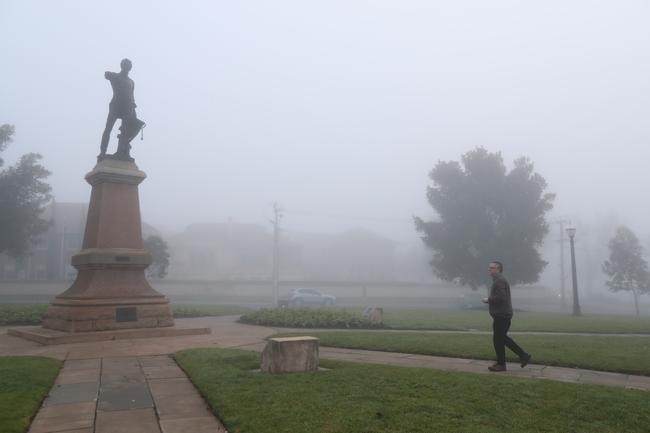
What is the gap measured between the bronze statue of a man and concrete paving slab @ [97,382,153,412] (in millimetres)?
8354

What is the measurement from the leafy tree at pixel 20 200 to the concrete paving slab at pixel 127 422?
33052 millimetres

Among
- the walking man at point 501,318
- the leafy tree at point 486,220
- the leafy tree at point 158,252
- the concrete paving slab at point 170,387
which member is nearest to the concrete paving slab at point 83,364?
the concrete paving slab at point 170,387

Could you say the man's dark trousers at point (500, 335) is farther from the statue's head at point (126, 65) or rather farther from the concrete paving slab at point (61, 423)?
the statue's head at point (126, 65)

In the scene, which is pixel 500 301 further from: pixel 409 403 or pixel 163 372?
pixel 163 372

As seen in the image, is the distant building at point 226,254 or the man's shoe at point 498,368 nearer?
the man's shoe at point 498,368

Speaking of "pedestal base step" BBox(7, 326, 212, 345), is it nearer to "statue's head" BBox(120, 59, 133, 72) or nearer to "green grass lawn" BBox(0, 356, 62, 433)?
"green grass lawn" BBox(0, 356, 62, 433)

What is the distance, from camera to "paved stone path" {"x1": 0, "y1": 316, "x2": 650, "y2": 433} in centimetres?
480

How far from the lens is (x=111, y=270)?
12.2m

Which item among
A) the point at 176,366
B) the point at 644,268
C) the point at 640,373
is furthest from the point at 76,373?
the point at 644,268

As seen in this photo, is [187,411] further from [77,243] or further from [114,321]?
[77,243]

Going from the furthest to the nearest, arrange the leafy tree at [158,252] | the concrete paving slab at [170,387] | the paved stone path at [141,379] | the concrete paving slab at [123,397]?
the leafy tree at [158,252]
the concrete paving slab at [170,387]
the concrete paving slab at [123,397]
the paved stone path at [141,379]

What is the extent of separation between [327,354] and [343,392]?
3.37 metres

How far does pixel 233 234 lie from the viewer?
238 ft

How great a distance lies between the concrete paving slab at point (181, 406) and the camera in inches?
198
